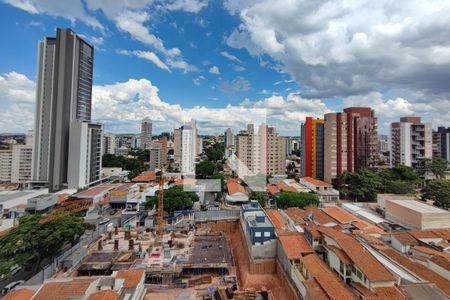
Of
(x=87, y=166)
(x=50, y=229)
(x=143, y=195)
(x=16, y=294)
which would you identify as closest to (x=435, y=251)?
(x=16, y=294)

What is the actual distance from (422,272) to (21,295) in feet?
43.0

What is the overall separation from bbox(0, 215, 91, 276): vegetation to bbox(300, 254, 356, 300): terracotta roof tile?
10.6m

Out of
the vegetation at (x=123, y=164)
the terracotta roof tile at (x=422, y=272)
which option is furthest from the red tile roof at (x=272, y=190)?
the vegetation at (x=123, y=164)

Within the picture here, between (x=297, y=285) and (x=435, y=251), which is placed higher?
(x=435, y=251)

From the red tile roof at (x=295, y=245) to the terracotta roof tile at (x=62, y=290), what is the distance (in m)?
7.42

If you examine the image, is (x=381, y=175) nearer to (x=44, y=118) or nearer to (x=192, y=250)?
(x=192, y=250)

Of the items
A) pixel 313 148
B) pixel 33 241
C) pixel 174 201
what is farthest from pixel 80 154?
pixel 313 148

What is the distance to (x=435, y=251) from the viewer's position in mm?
10297

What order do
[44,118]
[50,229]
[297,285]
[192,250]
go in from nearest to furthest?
[297,285], [50,229], [192,250], [44,118]

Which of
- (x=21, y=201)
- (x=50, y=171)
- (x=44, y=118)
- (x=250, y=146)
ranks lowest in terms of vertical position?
(x=21, y=201)

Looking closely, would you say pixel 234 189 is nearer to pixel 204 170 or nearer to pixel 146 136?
pixel 204 170

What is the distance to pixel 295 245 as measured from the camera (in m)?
10.8

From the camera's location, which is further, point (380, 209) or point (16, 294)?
point (380, 209)

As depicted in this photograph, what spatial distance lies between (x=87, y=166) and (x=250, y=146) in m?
18.5
